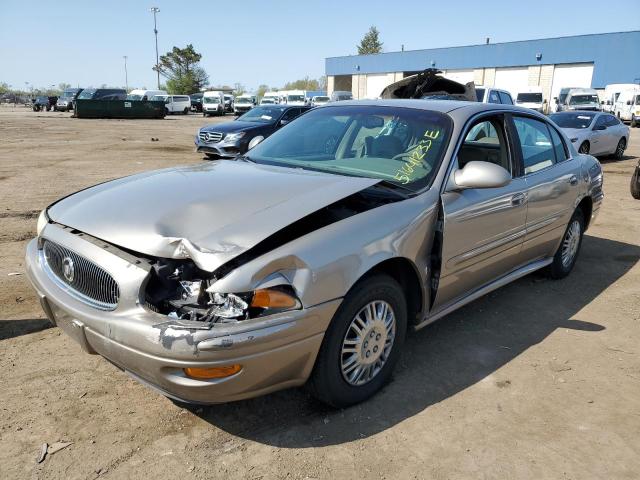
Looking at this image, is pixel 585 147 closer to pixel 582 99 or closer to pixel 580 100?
pixel 580 100

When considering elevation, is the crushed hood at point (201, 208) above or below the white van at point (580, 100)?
below

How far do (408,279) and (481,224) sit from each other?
2.38 ft

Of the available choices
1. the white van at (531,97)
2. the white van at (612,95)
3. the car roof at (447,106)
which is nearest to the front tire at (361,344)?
the car roof at (447,106)

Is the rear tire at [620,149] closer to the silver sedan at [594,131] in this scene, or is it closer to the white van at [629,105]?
the silver sedan at [594,131]

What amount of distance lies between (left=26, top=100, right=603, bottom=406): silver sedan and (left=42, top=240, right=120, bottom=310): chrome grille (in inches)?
0.4

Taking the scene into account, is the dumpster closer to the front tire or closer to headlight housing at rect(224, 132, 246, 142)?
headlight housing at rect(224, 132, 246, 142)

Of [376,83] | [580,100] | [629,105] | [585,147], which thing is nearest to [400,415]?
[585,147]

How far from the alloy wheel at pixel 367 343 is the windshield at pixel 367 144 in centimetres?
83

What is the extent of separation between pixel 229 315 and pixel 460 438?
4.52 ft

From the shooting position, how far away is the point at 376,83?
59.9 m

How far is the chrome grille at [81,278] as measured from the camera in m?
2.44

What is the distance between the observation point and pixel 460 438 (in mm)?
2695

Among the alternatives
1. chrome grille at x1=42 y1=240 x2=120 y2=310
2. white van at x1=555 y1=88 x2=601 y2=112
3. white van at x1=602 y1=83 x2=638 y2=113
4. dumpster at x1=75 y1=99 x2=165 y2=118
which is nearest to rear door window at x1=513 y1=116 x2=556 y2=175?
chrome grille at x1=42 y1=240 x2=120 y2=310

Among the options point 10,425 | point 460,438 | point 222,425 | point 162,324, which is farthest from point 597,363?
point 10,425
